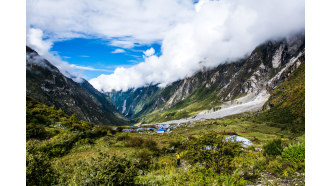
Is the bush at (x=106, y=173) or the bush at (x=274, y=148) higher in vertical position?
the bush at (x=106, y=173)

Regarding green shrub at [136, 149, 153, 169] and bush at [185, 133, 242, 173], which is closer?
bush at [185, 133, 242, 173]

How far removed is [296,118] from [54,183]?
154 meters

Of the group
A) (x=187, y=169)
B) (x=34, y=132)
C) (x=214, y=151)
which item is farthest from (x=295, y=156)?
(x=34, y=132)

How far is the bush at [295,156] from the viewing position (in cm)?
1048

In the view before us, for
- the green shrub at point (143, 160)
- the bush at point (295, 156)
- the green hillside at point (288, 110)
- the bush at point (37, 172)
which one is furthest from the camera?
the green hillside at point (288, 110)

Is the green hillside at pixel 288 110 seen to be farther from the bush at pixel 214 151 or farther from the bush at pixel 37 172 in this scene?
the bush at pixel 37 172

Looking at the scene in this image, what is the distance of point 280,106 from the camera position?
506ft

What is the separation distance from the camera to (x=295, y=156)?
1118 centimetres

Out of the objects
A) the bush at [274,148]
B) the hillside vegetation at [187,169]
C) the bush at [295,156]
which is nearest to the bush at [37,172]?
the hillside vegetation at [187,169]

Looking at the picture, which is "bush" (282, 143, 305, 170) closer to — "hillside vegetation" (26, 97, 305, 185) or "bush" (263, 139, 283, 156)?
"hillside vegetation" (26, 97, 305, 185)

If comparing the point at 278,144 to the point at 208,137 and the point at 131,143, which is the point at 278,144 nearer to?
the point at 208,137

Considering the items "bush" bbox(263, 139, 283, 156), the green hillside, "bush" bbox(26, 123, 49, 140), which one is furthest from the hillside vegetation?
the green hillside

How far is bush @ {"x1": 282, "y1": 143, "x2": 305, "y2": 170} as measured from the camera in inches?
412
